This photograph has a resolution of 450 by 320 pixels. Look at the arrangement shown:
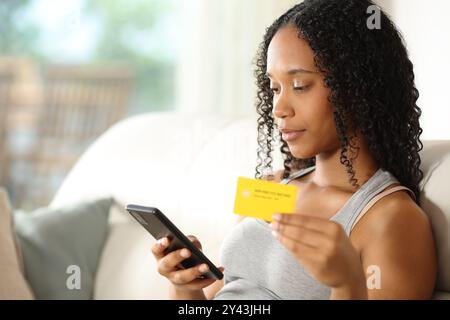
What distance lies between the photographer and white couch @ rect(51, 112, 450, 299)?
1892 mm

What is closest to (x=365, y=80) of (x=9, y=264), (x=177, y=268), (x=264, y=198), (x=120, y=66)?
(x=264, y=198)

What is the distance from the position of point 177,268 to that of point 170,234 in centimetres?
9

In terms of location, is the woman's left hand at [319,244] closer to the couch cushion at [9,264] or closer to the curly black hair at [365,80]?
the curly black hair at [365,80]

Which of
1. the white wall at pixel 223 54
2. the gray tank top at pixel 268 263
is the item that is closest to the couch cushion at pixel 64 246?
the gray tank top at pixel 268 263

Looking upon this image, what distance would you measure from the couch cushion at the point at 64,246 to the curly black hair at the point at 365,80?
892mm

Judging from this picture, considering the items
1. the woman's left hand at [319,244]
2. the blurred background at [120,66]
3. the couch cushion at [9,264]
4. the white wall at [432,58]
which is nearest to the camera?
the woman's left hand at [319,244]

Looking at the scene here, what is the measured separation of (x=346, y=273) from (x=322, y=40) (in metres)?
0.46

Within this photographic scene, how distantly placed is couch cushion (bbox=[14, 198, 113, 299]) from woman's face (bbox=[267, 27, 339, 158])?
2.89 feet

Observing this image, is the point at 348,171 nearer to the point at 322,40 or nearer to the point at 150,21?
the point at 322,40

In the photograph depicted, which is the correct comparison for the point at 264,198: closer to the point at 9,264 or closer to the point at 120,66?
the point at 9,264

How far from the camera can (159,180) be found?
2047 millimetres

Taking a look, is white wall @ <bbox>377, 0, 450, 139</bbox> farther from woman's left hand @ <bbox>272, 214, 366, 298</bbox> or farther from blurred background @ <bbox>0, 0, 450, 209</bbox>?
woman's left hand @ <bbox>272, 214, 366, 298</bbox>

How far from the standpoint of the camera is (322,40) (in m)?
1.32

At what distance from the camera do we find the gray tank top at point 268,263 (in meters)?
1.33
